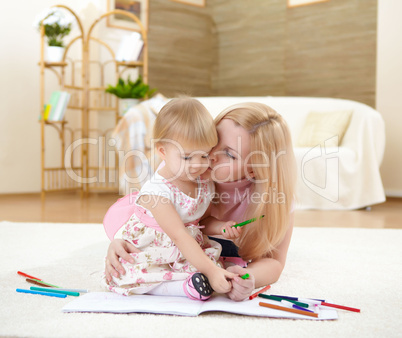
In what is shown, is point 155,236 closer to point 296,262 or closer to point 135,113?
point 296,262

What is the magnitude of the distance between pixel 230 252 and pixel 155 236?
33 cm

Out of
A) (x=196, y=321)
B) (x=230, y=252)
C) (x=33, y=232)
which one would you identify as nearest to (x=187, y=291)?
(x=196, y=321)

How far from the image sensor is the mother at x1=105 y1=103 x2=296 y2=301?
50.2 inches

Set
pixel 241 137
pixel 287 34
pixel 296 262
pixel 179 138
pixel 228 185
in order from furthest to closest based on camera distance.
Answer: pixel 287 34 < pixel 296 262 < pixel 228 185 < pixel 241 137 < pixel 179 138

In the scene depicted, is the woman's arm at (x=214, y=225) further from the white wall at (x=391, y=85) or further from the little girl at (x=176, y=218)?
the white wall at (x=391, y=85)

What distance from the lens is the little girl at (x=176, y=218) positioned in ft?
3.72

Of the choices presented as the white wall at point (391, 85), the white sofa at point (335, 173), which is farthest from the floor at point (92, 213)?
the white wall at point (391, 85)

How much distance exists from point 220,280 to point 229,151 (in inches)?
13.8

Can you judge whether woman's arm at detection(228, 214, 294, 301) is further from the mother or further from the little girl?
the little girl

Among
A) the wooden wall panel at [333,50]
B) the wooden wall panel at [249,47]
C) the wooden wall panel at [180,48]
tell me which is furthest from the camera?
the wooden wall panel at [249,47]

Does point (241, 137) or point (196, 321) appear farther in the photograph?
point (241, 137)

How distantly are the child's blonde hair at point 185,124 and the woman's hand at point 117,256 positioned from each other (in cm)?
29

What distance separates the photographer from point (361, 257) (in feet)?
5.85

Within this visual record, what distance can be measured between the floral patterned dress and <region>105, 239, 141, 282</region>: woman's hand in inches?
0.5
